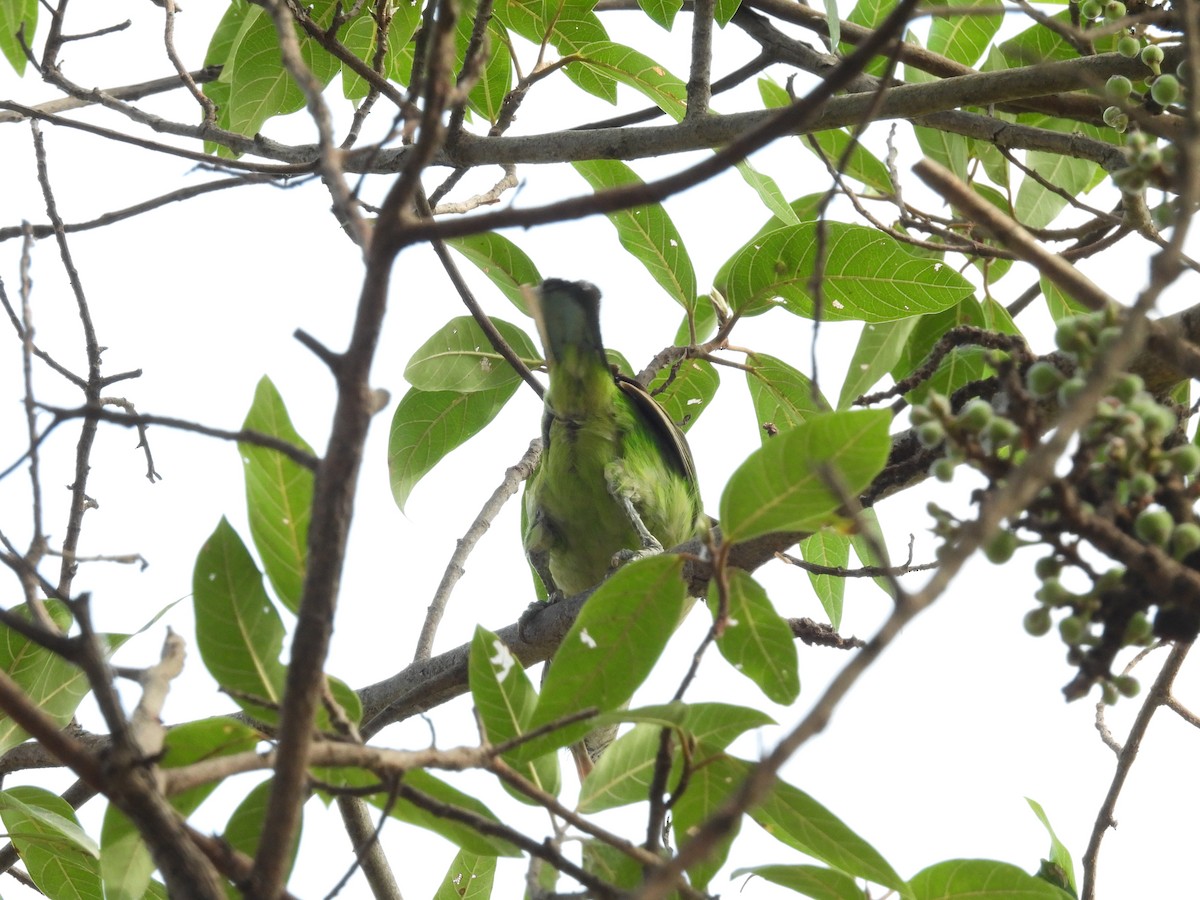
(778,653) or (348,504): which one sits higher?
(778,653)

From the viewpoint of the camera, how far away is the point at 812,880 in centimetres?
188

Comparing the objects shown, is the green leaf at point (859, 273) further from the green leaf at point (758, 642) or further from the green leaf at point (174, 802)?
the green leaf at point (174, 802)

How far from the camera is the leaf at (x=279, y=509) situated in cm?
168

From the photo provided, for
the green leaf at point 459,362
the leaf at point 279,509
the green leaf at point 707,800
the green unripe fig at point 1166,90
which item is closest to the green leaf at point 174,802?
the leaf at point 279,509

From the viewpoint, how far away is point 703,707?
1.84 meters

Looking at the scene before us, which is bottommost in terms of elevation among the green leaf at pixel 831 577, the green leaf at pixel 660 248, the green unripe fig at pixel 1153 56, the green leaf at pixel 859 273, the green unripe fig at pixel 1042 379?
the green unripe fig at pixel 1042 379

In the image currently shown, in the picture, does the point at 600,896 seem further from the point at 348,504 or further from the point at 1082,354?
the point at 1082,354

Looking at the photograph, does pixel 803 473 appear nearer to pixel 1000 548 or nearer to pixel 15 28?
pixel 1000 548

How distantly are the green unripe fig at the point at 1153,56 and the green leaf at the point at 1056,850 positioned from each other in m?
1.63

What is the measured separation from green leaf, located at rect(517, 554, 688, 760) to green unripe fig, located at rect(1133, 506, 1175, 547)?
0.73m

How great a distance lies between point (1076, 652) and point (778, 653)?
74 cm

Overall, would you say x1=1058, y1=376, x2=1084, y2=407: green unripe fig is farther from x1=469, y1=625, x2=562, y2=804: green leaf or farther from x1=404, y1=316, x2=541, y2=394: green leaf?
x1=404, y1=316, x2=541, y2=394: green leaf

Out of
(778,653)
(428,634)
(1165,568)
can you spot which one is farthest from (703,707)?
(428,634)

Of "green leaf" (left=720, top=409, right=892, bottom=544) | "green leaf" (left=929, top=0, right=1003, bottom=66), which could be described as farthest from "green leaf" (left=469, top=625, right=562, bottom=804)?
"green leaf" (left=929, top=0, right=1003, bottom=66)
